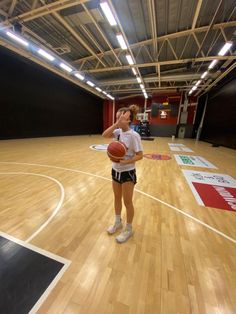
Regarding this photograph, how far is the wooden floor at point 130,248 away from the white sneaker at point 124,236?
0.06 meters

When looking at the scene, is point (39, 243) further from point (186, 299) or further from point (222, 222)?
point (222, 222)

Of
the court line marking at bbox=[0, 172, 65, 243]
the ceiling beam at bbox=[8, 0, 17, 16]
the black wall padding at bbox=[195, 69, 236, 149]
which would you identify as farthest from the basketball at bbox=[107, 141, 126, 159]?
the black wall padding at bbox=[195, 69, 236, 149]

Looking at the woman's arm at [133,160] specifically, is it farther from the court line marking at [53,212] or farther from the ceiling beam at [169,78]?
the ceiling beam at [169,78]

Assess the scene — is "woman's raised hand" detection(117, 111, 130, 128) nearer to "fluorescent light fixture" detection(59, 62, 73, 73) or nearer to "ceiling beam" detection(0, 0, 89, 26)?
"ceiling beam" detection(0, 0, 89, 26)

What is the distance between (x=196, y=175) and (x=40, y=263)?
4.23 m

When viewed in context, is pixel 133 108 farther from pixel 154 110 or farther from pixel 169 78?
pixel 154 110

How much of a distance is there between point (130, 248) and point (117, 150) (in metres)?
1.13

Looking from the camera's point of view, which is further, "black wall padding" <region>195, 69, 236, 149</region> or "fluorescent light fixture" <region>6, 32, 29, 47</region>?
"black wall padding" <region>195, 69, 236, 149</region>

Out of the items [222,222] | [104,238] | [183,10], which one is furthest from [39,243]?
[183,10]

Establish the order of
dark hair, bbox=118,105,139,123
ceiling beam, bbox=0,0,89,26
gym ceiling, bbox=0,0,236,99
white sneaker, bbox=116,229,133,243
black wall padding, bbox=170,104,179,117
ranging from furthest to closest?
black wall padding, bbox=170,104,179,117
gym ceiling, bbox=0,0,236,99
ceiling beam, bbox=0,0,89,26
white sneaker, bbox=116,229,133,243
dark hair, bbox=118,105,139,123

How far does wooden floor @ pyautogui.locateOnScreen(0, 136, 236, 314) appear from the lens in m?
1.20

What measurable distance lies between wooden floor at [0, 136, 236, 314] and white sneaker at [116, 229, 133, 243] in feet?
0.18

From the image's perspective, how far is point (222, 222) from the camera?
2.31m

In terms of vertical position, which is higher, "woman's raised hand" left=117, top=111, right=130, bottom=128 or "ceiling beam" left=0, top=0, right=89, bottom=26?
"ceiling beam" left=0, top=0, right=89, bottom=26
